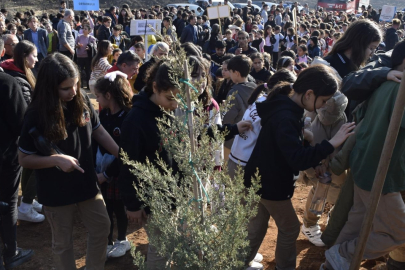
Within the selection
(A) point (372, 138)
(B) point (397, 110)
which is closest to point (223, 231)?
(B) point (397, 110)

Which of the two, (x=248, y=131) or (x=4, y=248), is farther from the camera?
(x=4, y=248)

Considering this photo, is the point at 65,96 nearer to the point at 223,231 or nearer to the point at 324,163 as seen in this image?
the point at 223,231

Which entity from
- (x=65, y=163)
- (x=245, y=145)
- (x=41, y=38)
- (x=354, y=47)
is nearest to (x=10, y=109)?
(x=65, y=163)

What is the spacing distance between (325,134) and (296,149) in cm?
101

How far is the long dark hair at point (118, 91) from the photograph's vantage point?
152 inches

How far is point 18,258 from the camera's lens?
4043 mm

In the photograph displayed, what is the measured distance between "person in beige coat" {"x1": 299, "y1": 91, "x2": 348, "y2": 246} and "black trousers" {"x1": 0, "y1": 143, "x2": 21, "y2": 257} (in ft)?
8.59

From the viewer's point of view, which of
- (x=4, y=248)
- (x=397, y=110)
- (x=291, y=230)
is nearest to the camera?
(x=397, y=110)

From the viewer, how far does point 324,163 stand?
359 centimetres

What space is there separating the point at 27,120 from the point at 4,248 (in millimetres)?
1693

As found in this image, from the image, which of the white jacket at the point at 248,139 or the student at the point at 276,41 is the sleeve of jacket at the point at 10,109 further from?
the student at the point at 276,41

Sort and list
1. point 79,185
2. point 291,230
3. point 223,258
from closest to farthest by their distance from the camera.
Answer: point 223,258 → point 79,185 → point 291,230

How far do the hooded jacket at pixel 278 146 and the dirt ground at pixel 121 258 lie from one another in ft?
3.71

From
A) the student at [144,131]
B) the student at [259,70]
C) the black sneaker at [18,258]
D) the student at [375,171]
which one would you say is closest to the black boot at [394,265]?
the student at [375,171]
